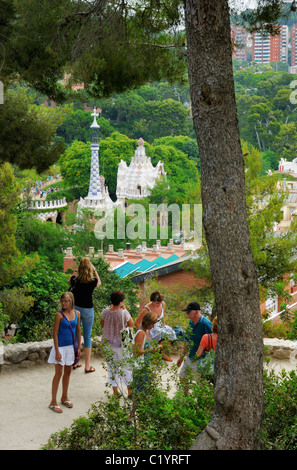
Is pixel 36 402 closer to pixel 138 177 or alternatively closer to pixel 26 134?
pixel 26 134

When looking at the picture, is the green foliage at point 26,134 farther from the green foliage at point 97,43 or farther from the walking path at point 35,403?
the walking path at point 35,403

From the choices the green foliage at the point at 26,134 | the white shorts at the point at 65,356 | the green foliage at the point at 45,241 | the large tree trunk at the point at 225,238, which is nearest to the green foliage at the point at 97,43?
the green foliage at the point at 26,134

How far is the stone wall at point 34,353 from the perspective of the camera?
21.6 feet

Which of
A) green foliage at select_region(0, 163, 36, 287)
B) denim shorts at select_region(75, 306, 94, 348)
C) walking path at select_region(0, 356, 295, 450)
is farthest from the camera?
green foliage at select_region(0, 163, 36, 287)

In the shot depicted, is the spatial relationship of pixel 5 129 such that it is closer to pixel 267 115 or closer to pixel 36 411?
pixel 36 411

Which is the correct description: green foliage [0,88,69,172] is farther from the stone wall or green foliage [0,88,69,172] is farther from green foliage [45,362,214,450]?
green foliage [45,362,214,450]

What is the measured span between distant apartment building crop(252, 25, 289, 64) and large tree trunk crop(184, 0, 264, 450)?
12844 cm

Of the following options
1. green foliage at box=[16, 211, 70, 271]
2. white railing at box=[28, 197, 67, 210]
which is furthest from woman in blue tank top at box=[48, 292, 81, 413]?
white railing at box=[28, 197, 67, 210]

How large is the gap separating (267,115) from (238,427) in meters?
79.1

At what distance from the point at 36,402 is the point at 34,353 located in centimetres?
98

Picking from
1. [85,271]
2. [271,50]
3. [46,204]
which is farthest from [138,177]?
[271,50]

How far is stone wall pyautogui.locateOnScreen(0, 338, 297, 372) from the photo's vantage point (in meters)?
6.59

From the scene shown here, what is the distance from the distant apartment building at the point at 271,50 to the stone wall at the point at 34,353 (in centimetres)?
12641

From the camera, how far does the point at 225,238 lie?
159 inches
